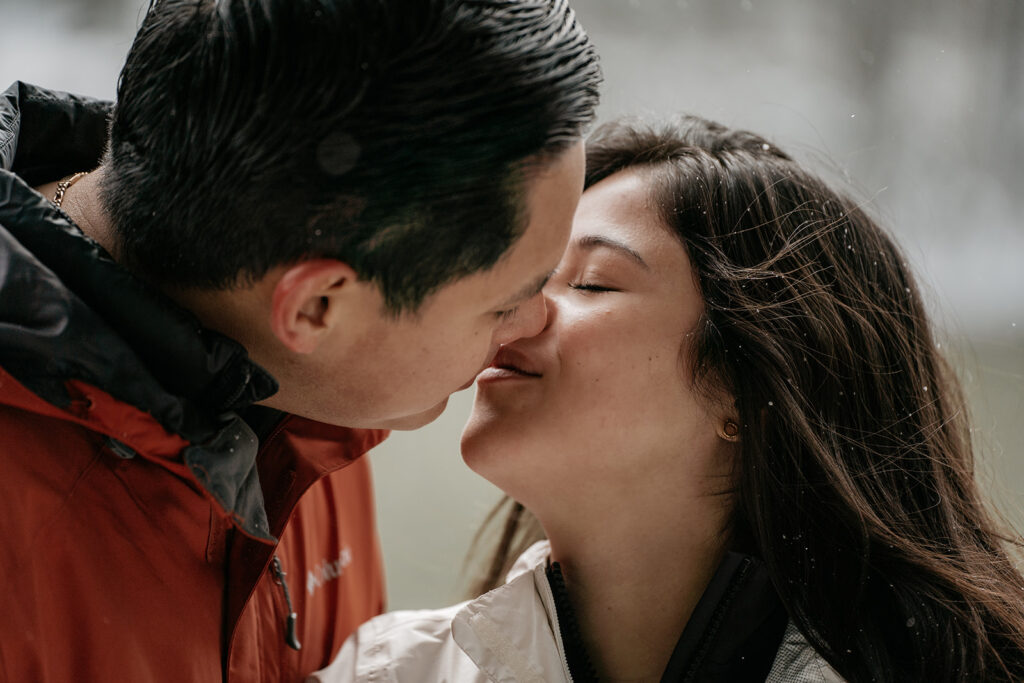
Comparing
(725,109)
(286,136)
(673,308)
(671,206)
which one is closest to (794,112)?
(725,109)

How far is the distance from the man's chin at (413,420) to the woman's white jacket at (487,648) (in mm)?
239

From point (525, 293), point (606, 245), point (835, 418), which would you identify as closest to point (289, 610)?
point (525, 293)

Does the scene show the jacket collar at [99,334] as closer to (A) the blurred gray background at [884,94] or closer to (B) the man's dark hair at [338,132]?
(B) the man's dark hair at [338,132]

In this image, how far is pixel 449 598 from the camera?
81.7 inches

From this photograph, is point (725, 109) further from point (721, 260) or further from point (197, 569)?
point (197, 569)

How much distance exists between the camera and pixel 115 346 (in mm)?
783

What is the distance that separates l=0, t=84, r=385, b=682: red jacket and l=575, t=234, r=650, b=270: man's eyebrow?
0.47 meters

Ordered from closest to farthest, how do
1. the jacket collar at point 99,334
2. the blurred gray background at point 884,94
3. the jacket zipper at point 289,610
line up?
the jacket collar at point 99,334
the jacket zipper at point 289,610
the blurred gray background at point 884,94

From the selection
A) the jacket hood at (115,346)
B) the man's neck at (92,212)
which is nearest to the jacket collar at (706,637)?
the jacket hood at (115,346)

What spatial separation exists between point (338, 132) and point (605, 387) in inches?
18.8

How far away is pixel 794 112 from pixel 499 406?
888 millimetres

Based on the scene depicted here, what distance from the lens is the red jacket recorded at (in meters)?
0.78

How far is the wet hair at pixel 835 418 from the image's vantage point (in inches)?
42.6

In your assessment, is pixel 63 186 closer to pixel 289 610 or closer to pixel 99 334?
pixel 99 334
